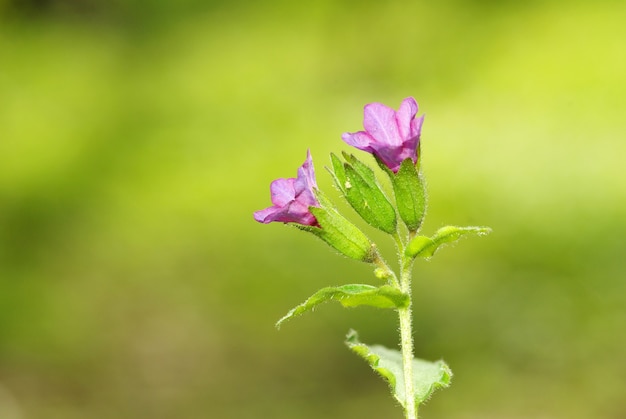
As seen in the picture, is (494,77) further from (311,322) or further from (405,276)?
(405,276)

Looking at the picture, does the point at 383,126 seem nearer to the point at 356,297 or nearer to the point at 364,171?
the point at 364,171

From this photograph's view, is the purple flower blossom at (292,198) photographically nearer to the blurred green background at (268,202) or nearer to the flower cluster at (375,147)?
the flower cluster at (375,147)

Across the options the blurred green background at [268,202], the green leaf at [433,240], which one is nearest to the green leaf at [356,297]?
the green leaf at [433,240]

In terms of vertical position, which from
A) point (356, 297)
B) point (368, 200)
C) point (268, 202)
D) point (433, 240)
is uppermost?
point (268, 202)

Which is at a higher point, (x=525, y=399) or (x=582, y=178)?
(x=582, y=178)

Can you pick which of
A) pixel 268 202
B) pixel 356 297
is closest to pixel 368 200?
pixel 356 297

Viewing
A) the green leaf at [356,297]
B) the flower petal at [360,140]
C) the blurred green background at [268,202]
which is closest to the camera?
the green leaf at [356,297]

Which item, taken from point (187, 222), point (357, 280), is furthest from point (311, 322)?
point (187, 222)
